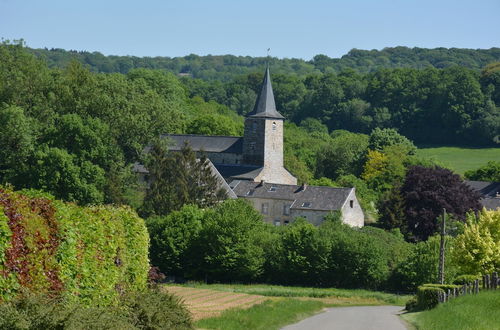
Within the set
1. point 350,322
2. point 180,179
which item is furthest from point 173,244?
point 350,322

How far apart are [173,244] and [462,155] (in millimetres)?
88946

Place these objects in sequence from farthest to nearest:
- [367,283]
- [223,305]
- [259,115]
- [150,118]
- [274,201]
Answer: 1. [259,115]
2. [274,201]
3. [150,118]
4. [367,283]
5. [223,305]

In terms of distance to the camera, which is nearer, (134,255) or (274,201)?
(134,255)

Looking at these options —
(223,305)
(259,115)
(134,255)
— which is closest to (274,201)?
(259,115)

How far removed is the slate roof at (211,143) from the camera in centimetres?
10728

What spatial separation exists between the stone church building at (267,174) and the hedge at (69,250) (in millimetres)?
61319

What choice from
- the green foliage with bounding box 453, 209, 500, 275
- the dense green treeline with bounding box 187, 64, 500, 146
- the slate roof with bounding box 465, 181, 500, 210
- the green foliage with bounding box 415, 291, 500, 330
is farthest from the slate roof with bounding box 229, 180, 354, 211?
the dense green treeline with bounding box 187, 64, 500, 146

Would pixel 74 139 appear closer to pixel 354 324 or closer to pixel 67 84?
pixel 67 84

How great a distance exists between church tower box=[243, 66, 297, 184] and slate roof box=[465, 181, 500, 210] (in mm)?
19431

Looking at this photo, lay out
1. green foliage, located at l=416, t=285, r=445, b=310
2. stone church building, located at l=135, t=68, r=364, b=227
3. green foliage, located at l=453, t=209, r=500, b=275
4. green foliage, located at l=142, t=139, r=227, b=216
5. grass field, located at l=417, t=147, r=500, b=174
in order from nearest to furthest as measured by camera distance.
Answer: green foliage, located at l=416, t=285, r=445, b=310 < green foliage, located at l=453, t=209, r=500, b=275 < green foliage, located at l=142, t=139, r=227, b=216 < stone church building, located at l=135, t=68, r=364, b=227 < grass field, located at l=417, t=147, r=500, b=174

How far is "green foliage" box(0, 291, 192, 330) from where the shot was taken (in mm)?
18375

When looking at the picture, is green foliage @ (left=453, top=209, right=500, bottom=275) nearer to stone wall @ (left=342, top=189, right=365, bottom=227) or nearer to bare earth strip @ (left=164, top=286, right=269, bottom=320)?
bare earth strip @ (left=164, top=286, right=269, bottom=320)

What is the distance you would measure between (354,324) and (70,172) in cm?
4236

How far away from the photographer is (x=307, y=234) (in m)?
64.7
